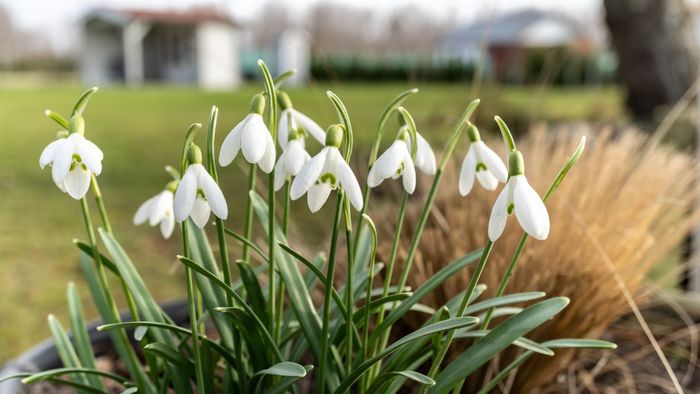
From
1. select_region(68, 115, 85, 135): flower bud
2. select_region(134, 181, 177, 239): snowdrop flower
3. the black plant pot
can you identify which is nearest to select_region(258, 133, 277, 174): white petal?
select_region(68, 115, 85, 135): flower bud

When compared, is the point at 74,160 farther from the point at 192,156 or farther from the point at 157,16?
the point at 157,16

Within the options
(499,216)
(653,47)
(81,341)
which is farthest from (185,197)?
(653,47)

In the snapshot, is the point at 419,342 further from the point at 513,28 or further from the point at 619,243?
the point at 513,28

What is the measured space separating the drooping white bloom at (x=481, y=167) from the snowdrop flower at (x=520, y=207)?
14 cm

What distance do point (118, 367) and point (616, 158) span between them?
53.9 inches

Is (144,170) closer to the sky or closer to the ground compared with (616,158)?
closer to the ground

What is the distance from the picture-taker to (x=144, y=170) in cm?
578

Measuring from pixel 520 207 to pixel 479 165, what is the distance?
228 millimetres

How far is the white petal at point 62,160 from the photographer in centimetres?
87

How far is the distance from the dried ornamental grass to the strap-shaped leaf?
317 millimetres

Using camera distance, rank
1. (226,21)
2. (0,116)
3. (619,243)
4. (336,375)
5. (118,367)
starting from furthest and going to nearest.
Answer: (226,21) < (0,116) < (118,367) < (619,243) < (336,375)

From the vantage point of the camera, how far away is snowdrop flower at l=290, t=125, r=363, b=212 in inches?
33.0

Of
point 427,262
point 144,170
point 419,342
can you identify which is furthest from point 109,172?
point 419,342

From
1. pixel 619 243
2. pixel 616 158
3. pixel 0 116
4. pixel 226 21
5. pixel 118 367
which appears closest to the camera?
pixel 619 243
